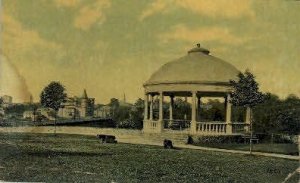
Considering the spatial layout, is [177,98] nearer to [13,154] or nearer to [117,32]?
[117,32]

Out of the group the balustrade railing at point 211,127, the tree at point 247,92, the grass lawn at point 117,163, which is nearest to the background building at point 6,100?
the grass lawn at point 117,163

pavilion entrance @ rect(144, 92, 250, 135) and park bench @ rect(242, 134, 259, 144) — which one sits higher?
pavilion entrance @ rect(144, 92, 250, 135)

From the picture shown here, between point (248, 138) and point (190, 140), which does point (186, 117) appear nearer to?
point (190, 140)

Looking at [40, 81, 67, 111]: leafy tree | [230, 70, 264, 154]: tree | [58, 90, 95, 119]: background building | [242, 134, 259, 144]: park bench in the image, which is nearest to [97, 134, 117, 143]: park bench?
[58, 90, 95, 119]: background building

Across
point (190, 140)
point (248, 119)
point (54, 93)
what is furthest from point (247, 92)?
point (54, 93)

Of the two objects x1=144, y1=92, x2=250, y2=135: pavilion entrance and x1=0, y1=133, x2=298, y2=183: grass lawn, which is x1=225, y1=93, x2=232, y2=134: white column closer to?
x1=144, y1=92, x2=250, y2=135: pavilion entrance

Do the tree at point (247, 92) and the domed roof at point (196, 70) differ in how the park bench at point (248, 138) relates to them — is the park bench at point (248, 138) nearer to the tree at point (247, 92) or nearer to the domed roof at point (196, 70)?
the tree at point (247, 92)

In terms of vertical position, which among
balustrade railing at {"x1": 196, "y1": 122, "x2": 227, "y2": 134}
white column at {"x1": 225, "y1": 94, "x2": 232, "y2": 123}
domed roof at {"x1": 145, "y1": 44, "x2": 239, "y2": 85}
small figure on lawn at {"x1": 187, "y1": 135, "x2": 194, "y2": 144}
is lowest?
small figure on lawn at {"x1": 187, "y1": 135, "x2": 194, "y2": 144}

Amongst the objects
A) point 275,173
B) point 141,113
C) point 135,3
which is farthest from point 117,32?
point 275,173
